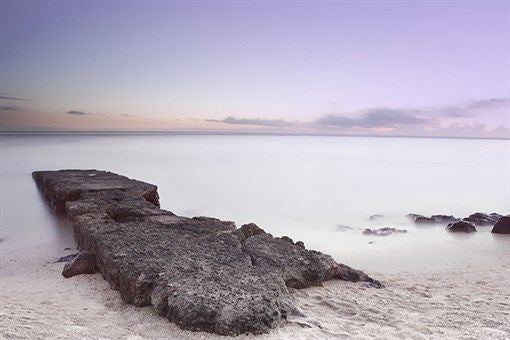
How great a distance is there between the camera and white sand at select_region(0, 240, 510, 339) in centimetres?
354

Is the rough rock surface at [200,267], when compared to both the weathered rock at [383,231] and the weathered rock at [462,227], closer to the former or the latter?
the weathered rock at [383,231]

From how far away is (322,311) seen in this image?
160 inches

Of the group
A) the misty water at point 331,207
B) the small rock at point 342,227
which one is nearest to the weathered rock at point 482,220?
the misty water at point 331,207

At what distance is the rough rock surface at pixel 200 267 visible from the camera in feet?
11.8

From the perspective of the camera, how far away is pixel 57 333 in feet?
11.3

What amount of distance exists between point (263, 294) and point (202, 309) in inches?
21.6

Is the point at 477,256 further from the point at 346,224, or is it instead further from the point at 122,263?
the point at 122,263

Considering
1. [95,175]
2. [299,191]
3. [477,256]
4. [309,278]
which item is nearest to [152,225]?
[309,278]

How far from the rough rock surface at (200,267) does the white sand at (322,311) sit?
135mm

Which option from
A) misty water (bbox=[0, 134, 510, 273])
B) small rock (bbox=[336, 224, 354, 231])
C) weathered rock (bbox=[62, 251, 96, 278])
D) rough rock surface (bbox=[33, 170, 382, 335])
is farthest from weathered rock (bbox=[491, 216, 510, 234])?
weathered rock (bbox=[62, 251, 96, 278])

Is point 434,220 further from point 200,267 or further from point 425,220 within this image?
point 200,267

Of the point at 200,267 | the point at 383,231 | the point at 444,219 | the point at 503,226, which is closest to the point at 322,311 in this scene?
the point at 200,267

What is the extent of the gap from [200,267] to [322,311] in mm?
1200

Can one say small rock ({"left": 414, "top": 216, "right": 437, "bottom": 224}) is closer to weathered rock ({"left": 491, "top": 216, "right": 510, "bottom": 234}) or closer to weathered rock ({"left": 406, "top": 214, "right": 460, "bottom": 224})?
weathered rock ({"left": 406, "top": 214, "right": 460, "bottom": 224})
